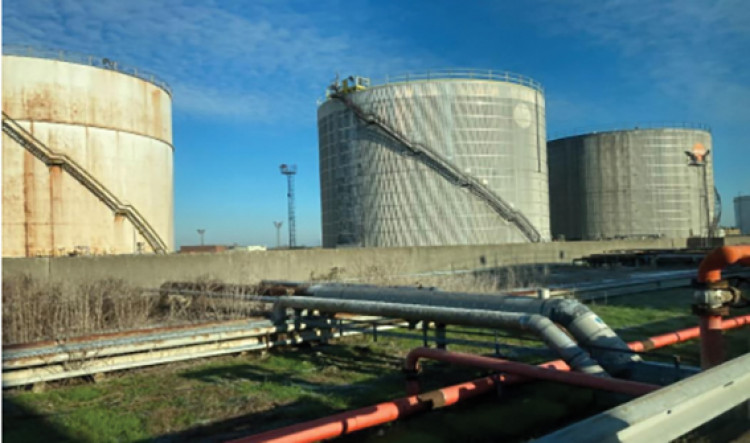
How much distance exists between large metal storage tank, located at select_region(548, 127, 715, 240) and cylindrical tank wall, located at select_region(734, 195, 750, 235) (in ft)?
143

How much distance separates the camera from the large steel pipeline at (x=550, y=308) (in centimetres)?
650

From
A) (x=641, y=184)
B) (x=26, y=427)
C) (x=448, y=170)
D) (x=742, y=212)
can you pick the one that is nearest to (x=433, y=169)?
(x=448, y=170)

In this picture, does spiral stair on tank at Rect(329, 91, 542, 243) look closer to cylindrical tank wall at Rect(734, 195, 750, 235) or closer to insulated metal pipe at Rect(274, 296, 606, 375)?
insulated metal pipe at Rect(274, 296, 606, 375)

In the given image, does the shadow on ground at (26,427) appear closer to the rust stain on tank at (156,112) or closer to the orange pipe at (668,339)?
the orange pipe at (668,339)

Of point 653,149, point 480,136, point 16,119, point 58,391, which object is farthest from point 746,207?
point 58,391

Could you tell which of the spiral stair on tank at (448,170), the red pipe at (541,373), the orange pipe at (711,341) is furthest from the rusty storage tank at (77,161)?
the orange pipe at (711,341)

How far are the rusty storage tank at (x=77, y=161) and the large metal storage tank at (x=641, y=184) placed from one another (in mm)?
35632

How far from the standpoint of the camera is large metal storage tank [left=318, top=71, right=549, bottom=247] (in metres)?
34.4

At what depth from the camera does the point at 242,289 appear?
1211 cm

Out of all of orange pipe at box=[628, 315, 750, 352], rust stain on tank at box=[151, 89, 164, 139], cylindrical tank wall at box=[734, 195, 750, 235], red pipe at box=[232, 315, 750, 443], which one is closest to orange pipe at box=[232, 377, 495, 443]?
red pipe at box=[232, 315, 750, 443]

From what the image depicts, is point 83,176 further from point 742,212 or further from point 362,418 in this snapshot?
point 742,212

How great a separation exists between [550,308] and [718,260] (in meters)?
2.37

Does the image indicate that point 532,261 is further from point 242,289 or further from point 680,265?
point 242,289

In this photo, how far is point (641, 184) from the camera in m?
52.0
